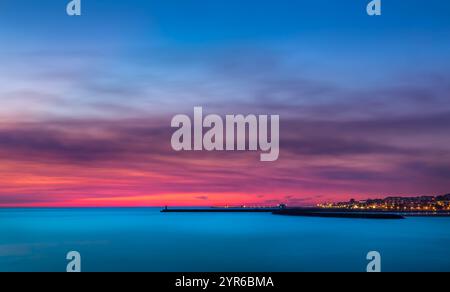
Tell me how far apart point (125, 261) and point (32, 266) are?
7704mm

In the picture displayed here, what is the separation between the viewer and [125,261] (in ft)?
135
